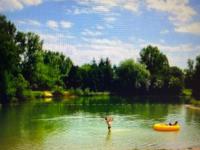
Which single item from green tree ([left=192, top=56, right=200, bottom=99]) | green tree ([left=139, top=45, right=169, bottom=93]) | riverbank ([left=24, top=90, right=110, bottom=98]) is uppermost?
green tree ([left=139, top=45, right=169, bottom=93])

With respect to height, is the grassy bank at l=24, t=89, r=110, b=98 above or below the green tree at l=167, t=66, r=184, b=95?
below

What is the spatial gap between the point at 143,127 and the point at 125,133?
480 centimetres

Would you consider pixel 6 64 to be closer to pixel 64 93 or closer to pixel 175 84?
pixel 64 93

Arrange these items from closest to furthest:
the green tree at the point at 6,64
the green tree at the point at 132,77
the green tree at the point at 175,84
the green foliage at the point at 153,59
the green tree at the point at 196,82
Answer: the green tree at the point at 6,64
the green tree at the point at 196,82
the green tree at the point at 175,84
the green tree at the point at 132,77
the green foliage at the point at 153,59

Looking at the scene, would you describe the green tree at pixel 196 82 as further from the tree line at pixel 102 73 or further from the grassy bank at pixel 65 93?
the grassy bank at pixel 65 93

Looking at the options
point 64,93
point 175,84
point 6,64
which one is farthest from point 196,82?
point 64,93

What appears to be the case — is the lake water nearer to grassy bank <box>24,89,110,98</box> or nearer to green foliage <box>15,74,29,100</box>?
green foliage <box>15,74,29,100</box>

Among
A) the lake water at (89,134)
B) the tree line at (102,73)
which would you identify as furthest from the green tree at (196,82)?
the lake water at (89,134)

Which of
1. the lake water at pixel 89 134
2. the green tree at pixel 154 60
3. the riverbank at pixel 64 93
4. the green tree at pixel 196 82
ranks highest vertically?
the green tree at pixel 154 60

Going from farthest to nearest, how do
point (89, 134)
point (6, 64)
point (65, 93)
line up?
point (65, 93)
point (6, 64)
point (89, 134)

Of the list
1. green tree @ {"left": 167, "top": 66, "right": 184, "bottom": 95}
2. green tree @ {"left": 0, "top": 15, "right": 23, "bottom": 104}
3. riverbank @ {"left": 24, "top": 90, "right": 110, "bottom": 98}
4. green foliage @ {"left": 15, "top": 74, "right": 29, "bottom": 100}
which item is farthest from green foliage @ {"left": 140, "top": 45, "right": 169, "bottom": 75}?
green tree @ {"left": 0, "top": 15, "right": 23, "bottom": 104}

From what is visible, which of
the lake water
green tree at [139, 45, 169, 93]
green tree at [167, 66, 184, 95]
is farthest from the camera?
green tree at [139, 45, 169, 93]

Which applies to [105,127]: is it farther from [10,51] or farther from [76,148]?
[10,51]

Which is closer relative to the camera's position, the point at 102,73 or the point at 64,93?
the point at 64,93
